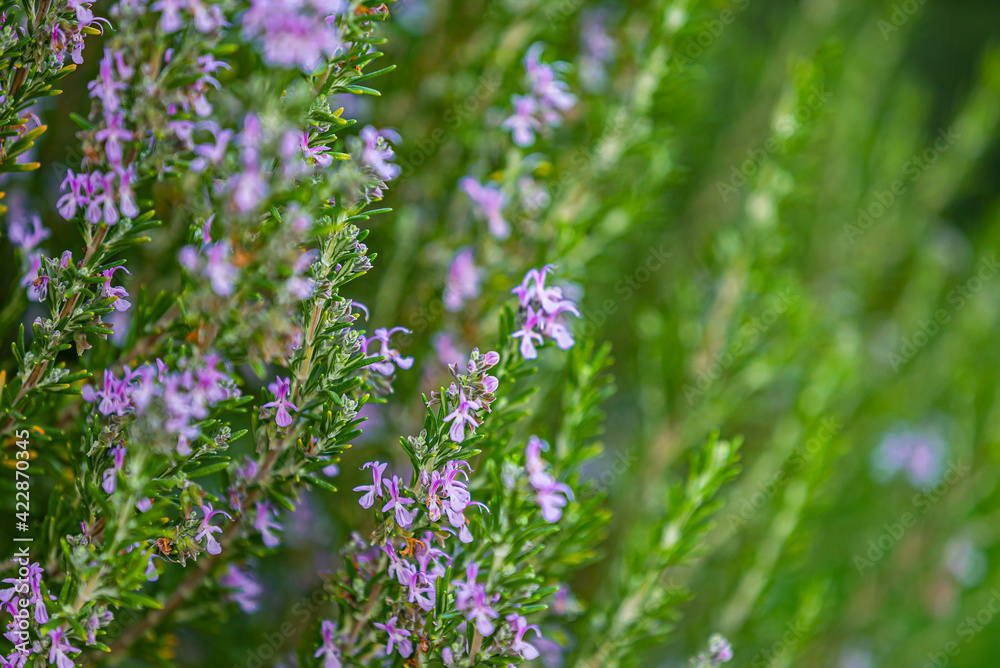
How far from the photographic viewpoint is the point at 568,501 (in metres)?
1.07

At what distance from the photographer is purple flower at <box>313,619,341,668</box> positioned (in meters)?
0.89

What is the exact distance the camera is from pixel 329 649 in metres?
0.90

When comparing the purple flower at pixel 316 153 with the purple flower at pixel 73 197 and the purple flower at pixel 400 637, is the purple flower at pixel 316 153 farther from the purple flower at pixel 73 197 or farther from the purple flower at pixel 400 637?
the purple flower at pixel 400 637

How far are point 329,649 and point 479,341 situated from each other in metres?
0.63

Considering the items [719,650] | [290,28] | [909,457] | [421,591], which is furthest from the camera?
[909,457]

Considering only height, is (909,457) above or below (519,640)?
below

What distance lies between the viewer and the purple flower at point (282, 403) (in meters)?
0.81

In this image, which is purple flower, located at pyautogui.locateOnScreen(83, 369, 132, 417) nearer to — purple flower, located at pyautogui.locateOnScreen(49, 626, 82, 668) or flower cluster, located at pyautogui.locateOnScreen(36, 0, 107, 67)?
purple flower, located at pyautogui.locateOnScreen(49, 626, 82, 668)

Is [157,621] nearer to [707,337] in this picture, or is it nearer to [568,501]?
[568,501]

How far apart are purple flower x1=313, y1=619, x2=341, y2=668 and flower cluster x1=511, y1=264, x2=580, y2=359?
44 cm

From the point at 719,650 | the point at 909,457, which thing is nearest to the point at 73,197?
the point at 719,650

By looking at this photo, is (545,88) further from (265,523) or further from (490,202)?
(265,523)

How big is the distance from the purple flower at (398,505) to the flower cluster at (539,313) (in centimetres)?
23

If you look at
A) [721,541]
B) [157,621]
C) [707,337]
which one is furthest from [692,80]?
[157,621]
